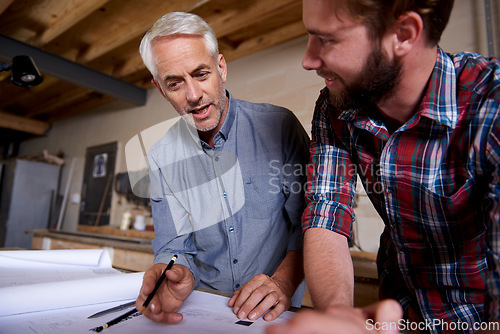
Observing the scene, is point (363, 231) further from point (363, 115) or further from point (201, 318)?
point (201, 318)

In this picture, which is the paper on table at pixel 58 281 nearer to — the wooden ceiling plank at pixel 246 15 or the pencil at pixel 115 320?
the pencil at pixel 115 320

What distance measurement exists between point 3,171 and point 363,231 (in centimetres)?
469

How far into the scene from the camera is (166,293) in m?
0.67

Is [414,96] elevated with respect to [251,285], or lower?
elevated

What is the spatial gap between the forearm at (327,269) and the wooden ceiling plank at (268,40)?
195 cm

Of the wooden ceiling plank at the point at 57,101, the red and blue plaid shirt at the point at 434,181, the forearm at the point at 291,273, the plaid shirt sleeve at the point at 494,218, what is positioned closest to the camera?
the plaid shirt sleeve at the point at 494,218

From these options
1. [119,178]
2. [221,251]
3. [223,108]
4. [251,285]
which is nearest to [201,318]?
[251,285]

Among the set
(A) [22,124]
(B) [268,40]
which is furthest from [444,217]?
(A) [22,124]

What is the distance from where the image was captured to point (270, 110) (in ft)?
3.62

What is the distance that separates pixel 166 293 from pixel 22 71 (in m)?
1.10

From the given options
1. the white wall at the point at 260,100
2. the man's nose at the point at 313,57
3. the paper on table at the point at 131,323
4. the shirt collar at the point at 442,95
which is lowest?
the paper on table at the point at 131,323

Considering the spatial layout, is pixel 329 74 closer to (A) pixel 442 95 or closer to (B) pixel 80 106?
(A) pixel 442 95

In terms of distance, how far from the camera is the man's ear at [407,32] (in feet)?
1.98

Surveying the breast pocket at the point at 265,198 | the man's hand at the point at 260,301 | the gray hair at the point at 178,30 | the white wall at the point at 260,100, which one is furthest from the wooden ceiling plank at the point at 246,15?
the man's hand at the point at 260,301
